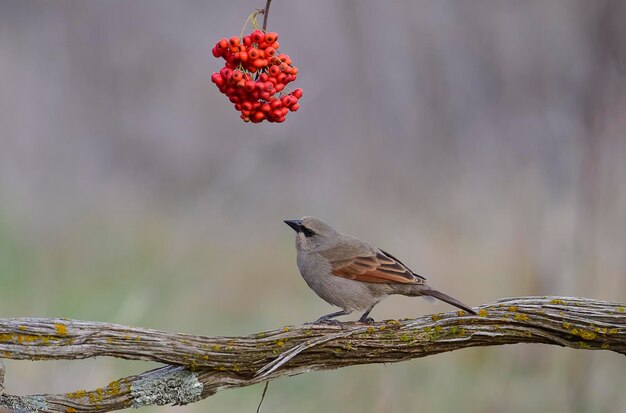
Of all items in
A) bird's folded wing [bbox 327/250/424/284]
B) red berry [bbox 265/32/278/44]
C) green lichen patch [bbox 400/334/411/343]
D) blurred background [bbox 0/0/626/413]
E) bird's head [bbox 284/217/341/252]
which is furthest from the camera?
blurred background [bbox 0/0/626/413]

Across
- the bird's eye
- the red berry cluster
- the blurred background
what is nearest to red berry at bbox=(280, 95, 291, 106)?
the red berry cluster

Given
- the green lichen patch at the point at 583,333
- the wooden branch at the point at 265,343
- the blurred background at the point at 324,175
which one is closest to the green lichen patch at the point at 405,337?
the wooden branch at the point at 265,343

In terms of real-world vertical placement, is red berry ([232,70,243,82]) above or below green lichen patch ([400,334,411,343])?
above

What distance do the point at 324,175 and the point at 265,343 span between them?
401cm

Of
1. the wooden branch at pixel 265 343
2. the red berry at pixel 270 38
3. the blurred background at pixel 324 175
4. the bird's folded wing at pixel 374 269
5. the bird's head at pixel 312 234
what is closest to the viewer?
the red berry at pixel 270 38

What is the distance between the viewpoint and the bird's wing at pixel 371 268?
2816 mm

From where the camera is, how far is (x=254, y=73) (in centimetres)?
212

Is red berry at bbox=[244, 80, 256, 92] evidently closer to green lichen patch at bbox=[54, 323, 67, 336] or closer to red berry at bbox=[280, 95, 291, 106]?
red berry at bbox=[280, 95, 291, 106]

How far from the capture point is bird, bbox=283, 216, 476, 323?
2834mm

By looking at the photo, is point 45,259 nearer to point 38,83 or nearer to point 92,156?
point 92,156

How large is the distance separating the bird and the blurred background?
103cm

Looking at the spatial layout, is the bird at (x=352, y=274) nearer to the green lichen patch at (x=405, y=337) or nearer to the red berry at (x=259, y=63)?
the green lichen patch at (x=405, y=337)

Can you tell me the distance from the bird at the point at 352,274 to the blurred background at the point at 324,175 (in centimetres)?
103

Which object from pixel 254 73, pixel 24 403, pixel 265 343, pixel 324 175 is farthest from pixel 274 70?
pixel 324 175
